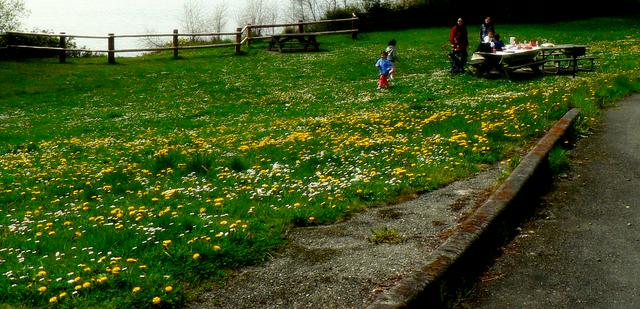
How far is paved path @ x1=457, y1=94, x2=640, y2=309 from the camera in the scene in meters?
4.79

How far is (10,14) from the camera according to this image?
41.7 metres

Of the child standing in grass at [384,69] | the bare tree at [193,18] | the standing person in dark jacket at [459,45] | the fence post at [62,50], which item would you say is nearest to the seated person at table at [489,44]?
the standing person in dark jacket at [459,45]

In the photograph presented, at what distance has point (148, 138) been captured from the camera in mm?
14781

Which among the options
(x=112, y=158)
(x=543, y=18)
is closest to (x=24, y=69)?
(x=112, y=158)

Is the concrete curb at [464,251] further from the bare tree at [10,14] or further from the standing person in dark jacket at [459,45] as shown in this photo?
the bare tree at [10,14]

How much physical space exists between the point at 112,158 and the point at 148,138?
2666 mm

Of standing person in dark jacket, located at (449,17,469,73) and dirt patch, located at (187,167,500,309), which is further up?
standing person in dark jacket, located at (449,17,469,73)

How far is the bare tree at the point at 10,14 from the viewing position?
41156 millimetres

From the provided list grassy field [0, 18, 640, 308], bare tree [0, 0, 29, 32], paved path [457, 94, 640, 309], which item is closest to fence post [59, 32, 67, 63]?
bare tree [0, 0, 29, 32]

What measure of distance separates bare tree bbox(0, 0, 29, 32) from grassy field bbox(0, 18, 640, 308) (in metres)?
17.3

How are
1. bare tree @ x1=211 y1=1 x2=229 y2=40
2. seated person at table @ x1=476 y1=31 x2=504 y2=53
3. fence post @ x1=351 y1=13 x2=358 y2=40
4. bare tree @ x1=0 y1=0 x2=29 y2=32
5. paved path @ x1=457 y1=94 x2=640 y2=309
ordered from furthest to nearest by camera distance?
bare tree @ x1=211 y1=1 x2=229 y2=40 < bare tree @ x1=0 y1=0 x2=29 y2=32 < fence post @ x1=351 y1=13 x2=358 y2=40 < seated person at table @ x1=476 y1=31 x2=504 y2=53 < paved path @ x1=457 y1=94 x2=640 y2=309

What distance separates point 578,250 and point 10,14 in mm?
44273

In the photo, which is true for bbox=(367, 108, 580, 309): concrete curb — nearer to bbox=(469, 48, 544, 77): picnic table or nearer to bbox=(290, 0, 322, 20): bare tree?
bbox=(469, 48, 544, 77): picnic table

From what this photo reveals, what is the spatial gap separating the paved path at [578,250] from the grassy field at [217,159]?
1.57m
